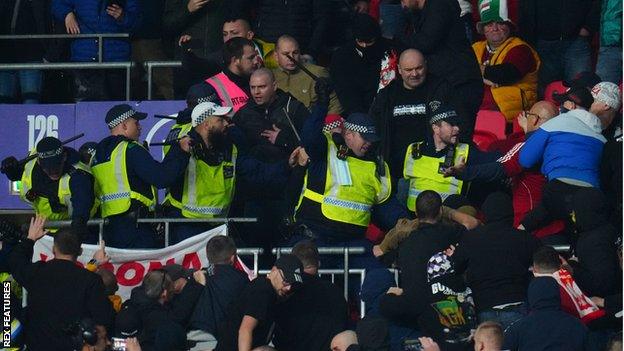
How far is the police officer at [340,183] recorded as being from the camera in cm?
1748

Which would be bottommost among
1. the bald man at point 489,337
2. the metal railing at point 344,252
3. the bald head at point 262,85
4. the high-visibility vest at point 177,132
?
the metal railing at point 344,252

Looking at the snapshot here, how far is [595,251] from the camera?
15.8 meters

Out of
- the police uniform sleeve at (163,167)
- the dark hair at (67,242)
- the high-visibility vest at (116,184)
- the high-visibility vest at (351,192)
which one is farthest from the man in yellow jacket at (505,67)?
the dark hair at (67,242)

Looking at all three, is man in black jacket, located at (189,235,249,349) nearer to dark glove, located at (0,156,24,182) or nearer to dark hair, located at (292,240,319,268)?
dark hair, located at (292,240,319,268)

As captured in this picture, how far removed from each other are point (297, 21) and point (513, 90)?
244cm

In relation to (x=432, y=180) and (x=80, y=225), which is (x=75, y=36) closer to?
(x=80, y=225)

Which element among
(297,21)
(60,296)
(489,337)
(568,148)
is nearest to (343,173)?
(568,148)

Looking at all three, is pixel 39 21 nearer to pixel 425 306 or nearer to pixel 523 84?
pixel 523 84

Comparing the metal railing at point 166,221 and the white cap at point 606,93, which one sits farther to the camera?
the metal railing at point 166,221

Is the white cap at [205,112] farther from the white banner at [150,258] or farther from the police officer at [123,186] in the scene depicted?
the white banner at [150,258]

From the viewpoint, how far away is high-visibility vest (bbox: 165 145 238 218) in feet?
58.4

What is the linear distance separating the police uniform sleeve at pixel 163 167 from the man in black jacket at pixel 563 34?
13.3ft

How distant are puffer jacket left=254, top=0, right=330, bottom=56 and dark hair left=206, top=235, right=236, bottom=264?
4.51 metres

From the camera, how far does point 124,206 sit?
1794cm
